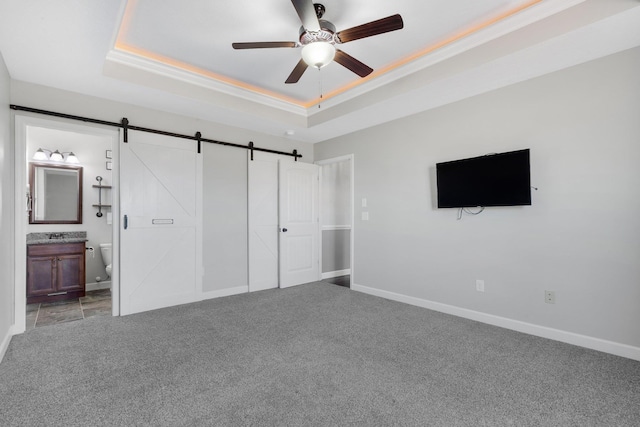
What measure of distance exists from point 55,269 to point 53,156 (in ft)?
5.75

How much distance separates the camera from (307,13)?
2.04m

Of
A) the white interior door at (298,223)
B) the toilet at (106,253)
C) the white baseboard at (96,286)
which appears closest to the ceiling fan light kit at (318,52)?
the white interior door at (298,223)

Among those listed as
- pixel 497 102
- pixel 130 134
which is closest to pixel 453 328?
pixel 497 102

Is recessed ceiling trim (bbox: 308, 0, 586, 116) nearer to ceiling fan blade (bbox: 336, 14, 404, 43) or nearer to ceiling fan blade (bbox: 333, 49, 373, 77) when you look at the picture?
ceiling fan blade (bbox: 333, 49, 373, 77)

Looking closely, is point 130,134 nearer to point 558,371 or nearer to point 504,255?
point 504,255

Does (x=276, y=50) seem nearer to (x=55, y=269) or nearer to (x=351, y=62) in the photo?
(x=351, y=62)

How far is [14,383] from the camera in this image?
2088 millimetres

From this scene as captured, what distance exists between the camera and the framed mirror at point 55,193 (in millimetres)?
4555

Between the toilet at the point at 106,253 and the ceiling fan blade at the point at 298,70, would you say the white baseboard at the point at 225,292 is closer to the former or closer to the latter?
the toilet at the point at 106,253

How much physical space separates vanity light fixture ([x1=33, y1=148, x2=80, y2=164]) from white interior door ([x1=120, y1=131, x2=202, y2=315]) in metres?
2.00

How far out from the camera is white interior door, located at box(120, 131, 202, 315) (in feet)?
11.8

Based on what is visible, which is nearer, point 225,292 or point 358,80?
point 358,80

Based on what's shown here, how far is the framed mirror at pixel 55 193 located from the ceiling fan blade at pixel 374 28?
4.79 m

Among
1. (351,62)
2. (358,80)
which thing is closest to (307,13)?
(351,62)
